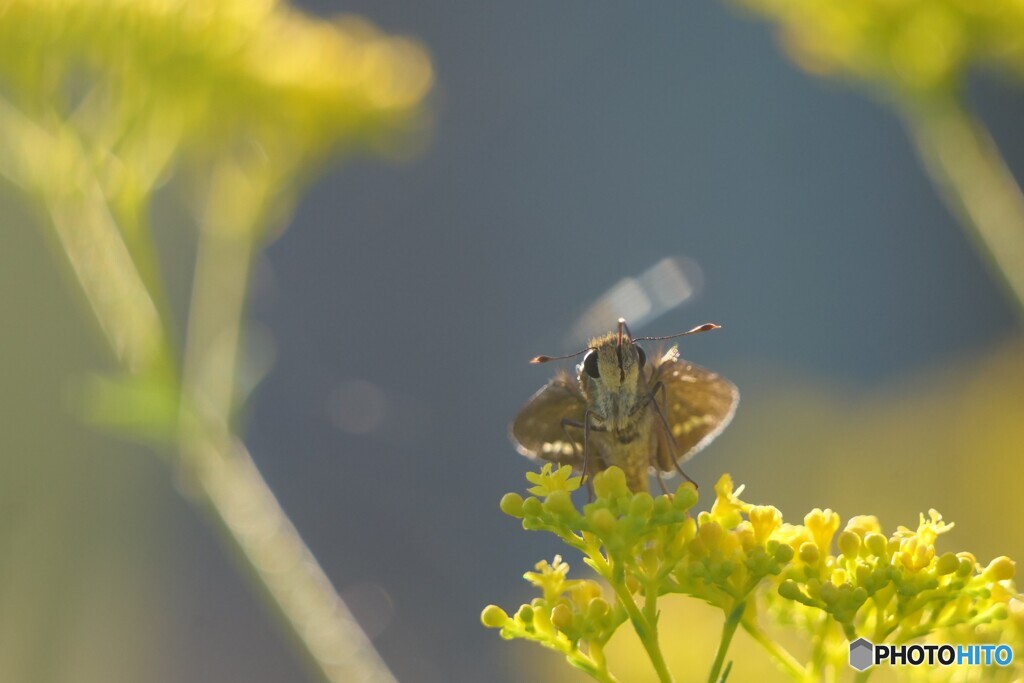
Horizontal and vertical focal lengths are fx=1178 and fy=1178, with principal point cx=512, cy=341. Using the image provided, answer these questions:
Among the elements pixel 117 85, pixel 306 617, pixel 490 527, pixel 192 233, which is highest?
pixel 192 233

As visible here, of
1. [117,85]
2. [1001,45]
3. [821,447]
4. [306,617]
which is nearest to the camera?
[306,617]

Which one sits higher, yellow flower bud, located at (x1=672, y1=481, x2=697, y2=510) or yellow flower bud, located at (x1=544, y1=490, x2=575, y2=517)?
yellow flower bud, located at (x1=544, y1=490, x2=575, y2=517)

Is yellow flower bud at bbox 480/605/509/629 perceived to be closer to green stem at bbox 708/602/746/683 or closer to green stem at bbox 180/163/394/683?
green stem at bbox 708/602/746/683

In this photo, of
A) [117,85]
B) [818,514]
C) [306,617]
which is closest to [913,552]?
[818,514]

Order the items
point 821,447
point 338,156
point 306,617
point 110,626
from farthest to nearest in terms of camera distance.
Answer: point 110,626 < point 821,447 < point 338,156 < point 306,617

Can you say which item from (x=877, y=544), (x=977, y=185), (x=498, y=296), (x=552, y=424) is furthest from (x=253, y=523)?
(x=498, y=296)

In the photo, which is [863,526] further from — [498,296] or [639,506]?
[498,296]

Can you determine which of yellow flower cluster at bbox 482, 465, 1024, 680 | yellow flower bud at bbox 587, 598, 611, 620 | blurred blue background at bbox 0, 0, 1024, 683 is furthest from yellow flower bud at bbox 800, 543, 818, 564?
blurred blue background at bbox 0, 0, 1024, 683

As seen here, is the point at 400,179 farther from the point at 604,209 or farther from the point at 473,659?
the point at 473,659

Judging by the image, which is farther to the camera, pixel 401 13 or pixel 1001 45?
pixel 401 13
